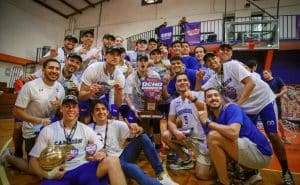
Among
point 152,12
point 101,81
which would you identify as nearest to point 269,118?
point 101,81

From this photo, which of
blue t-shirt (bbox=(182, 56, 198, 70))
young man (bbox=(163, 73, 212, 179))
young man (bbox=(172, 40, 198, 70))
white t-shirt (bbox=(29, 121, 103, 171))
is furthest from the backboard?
white t-shirt (bbox=(29, 121, 103, 171))

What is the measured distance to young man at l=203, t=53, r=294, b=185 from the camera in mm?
2932

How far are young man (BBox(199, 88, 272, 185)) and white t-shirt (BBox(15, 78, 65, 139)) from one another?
6.38 feet

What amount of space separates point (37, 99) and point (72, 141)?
3.35 feet

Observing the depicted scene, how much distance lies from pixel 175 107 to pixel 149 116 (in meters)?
0.47

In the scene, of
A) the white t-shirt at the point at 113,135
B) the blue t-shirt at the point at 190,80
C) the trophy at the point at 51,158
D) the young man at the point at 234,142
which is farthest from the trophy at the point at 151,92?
the trophy at the point at 51,158

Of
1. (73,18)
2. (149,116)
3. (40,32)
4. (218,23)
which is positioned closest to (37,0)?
(40,32)

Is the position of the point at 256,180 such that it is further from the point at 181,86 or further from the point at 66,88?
the point at 66,88

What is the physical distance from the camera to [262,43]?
362 inches

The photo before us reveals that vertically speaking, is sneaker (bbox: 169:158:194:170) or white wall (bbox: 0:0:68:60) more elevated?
white wall (bbox: 0:0:68:60)

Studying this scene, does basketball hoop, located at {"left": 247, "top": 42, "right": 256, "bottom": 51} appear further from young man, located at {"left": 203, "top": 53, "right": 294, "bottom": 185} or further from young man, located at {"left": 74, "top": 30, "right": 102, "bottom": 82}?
young man, located at {"left": 74, "top": 30, "right": 102, "bottom": 82}

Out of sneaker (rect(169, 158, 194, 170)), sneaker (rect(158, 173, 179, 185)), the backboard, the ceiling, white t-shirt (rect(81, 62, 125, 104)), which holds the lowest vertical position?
sneaker (rect(169, 158, 194, 170))

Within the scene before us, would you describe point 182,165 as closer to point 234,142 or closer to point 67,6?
point 234,142

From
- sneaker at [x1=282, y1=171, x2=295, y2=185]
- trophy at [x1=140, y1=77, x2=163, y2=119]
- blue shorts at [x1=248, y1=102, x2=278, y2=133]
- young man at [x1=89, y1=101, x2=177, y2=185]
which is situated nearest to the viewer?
young man at [x1=89, y1=101, x2=177, y2=185]
